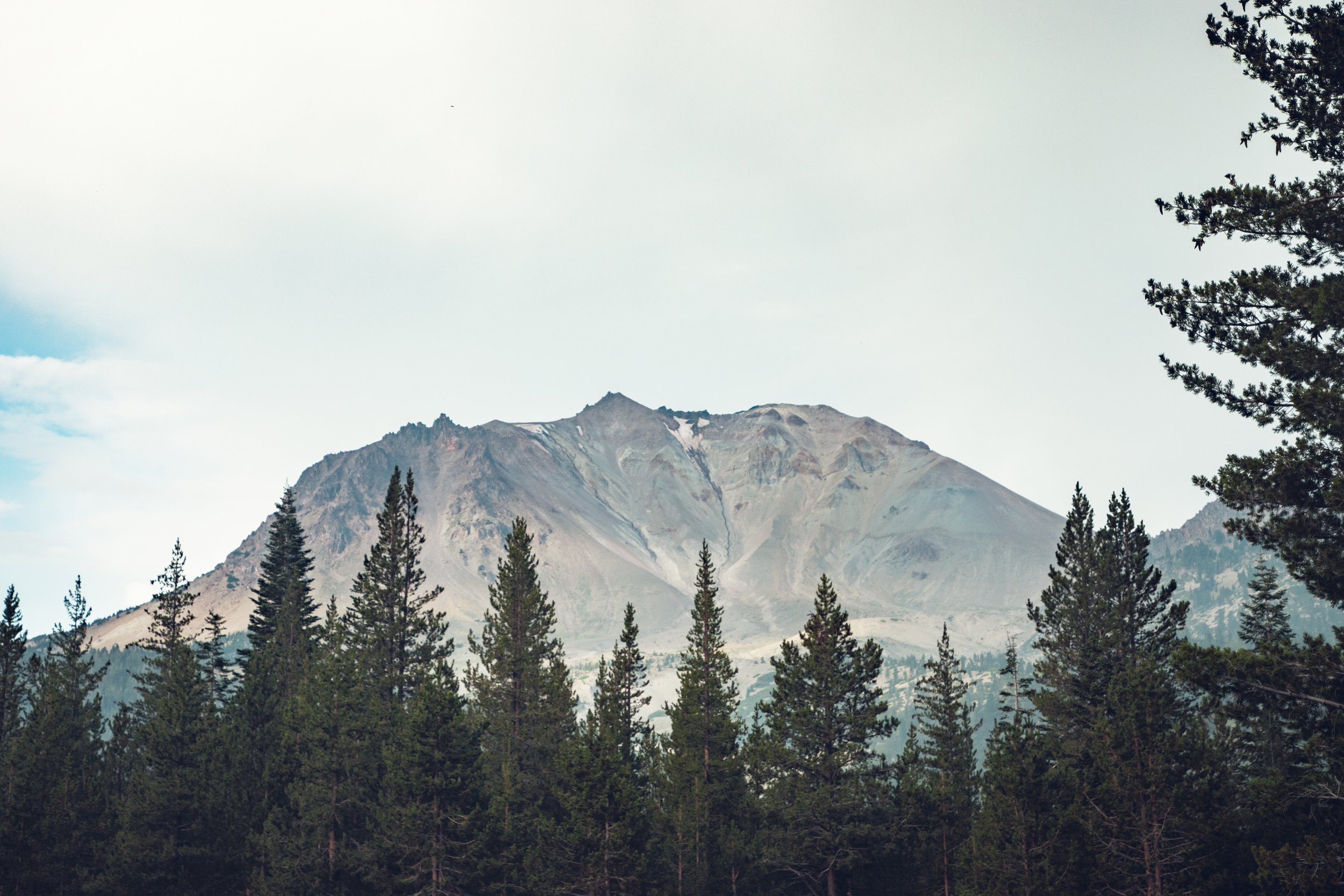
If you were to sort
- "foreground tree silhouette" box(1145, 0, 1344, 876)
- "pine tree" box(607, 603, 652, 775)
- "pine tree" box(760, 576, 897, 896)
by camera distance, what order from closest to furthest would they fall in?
1. "foreground tree silhouette" box(1145, 0, 1344, 876)
2. "pine tree" box(760, 576, 897, 896)
3. "pine tree" box(607, 603, 652, 775)

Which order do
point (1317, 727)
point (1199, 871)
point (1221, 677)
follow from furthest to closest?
1. point (1199, 871)
2. point (1317, 727)
3. point (1221, 677)

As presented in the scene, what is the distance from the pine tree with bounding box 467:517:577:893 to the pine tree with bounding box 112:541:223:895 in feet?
41.6

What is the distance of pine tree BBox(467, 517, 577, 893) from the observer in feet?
149

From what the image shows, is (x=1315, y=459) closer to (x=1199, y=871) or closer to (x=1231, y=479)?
(x=1231, y=479)

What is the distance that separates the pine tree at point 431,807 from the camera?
41.6 m

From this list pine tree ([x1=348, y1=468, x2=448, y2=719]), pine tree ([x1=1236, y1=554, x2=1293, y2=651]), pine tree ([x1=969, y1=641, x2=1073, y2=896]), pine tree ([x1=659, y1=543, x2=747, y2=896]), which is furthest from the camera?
pine tree ([x1=348, y1=468, x2=448, y2=719])

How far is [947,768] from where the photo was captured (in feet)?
190

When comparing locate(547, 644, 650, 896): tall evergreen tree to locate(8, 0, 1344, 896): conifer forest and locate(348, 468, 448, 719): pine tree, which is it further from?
locate(348, 468, 448, 719): pine tree

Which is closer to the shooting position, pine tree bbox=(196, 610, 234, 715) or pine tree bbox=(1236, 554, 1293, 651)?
pine tree bbox=(1236, 554, 1293, 651)

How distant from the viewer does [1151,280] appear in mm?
22469

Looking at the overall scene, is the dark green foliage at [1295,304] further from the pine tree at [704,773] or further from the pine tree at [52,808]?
the pine tree at [52,808]

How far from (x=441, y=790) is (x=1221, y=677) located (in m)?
31.3

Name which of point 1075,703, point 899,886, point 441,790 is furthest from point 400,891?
point 1075,703

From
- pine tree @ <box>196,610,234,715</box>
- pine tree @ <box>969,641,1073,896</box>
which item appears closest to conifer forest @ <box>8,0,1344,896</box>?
pine tree @ <box>969,641,1073,896</box>
